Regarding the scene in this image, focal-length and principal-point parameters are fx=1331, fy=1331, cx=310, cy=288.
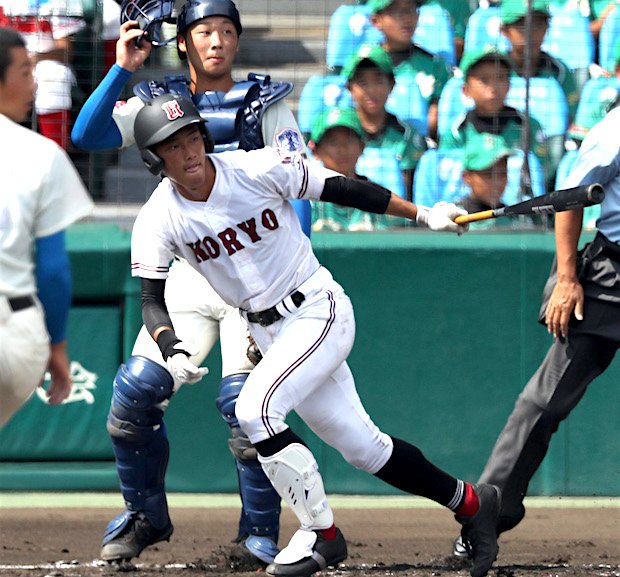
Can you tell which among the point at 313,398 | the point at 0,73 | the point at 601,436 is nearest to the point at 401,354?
the point at 601,436

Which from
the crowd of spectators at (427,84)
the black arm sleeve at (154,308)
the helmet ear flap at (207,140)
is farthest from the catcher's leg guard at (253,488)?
the crowd of spectators at (427,84)

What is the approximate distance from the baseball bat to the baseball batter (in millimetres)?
789

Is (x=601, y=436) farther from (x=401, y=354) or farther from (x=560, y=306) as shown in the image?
(x=560, y=306)

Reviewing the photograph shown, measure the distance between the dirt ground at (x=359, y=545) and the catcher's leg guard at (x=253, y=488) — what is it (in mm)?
106

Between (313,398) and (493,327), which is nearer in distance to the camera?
(313,398)

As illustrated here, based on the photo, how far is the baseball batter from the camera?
16.5 ft

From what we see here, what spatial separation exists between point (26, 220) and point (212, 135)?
1.57 m

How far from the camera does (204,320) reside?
17.4 ft

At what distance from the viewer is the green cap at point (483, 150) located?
6582 mm

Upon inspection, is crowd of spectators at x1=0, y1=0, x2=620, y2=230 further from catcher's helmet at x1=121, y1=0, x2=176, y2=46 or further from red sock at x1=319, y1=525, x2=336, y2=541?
red sock at x1=319, y1=525, x2=336, y2=541

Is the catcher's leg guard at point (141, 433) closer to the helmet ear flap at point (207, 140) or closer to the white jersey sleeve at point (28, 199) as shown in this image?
the helmet ear flap at point (207, 140)

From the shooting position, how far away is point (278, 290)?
457 cm

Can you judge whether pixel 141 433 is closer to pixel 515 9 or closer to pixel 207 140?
pixel 207 140

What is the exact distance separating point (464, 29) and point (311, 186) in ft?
8.23
